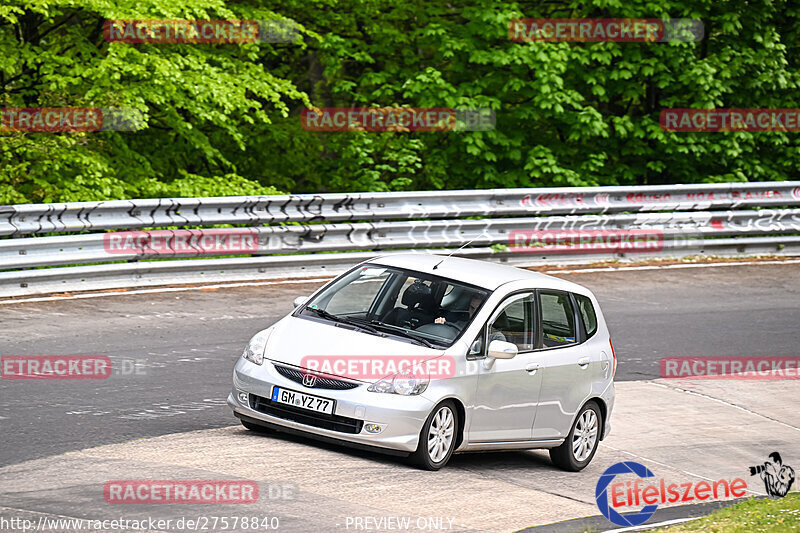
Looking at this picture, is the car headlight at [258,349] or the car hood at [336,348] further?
the car headlight at [258,349]

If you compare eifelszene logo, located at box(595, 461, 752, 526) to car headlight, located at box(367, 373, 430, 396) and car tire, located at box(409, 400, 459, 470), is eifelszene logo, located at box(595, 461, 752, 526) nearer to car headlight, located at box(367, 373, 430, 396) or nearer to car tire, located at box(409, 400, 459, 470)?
car tire, located at box(409, 400, 459, 470)

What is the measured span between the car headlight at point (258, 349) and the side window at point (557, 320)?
7.48 feet

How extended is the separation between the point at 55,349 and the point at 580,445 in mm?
5205

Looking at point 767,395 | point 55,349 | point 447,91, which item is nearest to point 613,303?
point 767,395

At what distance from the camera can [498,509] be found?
312 inches

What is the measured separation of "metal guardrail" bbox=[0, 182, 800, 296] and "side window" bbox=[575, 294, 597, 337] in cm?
680

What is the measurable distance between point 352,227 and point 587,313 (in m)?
7.43

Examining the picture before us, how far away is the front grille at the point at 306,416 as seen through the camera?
8383mm

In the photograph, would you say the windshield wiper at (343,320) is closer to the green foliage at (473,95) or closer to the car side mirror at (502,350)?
the car side mirror at (502,350)

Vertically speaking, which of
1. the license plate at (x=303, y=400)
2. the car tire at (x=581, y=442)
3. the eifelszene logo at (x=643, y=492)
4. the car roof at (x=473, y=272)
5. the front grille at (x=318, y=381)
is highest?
the car roof at (x=473, y=272)

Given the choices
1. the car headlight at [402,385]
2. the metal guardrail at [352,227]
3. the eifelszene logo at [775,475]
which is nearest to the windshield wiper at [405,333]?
the car headlight at [402,385]

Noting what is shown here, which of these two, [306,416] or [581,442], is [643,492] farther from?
[306,416]

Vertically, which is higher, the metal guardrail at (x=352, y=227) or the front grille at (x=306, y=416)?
the metal guardrail at (x=352, y=227)

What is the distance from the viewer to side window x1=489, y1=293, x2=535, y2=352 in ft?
30.1
